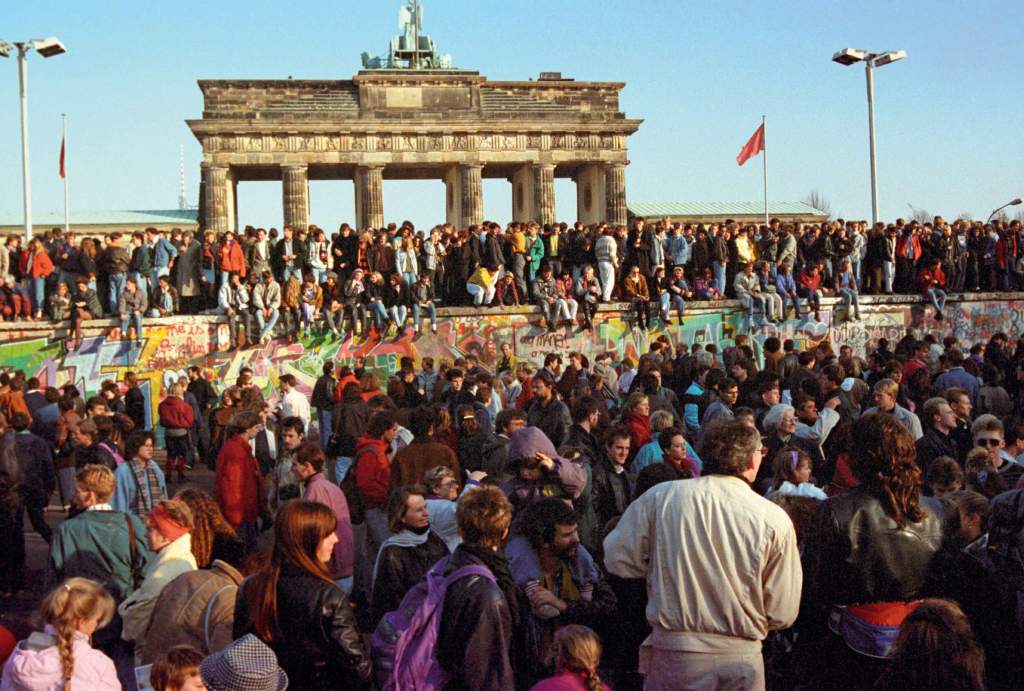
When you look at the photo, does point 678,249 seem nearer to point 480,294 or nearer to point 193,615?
point 480,294

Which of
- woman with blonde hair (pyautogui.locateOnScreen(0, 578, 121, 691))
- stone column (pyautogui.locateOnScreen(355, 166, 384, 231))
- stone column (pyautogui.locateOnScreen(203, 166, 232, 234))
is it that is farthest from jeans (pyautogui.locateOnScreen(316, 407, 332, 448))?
stone column (pyautogui.locateOnScreen(203, 166, 232, 234))

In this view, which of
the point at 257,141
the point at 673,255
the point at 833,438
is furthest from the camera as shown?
the point at 257,141

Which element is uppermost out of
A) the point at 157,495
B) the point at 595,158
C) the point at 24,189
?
the point at 595,158

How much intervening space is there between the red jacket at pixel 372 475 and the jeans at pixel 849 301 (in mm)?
18046

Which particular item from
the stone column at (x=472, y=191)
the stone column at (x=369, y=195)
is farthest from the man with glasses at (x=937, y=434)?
the stone column at (x=472, y=191)

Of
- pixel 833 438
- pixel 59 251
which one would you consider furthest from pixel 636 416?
pixel 59 251

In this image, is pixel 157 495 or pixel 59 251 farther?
pixel 59 251

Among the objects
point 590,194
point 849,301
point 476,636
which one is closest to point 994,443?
point 476,636

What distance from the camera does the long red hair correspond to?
5137 mm

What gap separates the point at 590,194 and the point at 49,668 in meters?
56.7

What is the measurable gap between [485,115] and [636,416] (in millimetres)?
47657

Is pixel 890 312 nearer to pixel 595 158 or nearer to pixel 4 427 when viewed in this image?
pixel 4 427

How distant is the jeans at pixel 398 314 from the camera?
2325cm

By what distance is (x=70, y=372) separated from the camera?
22266 millimetres
